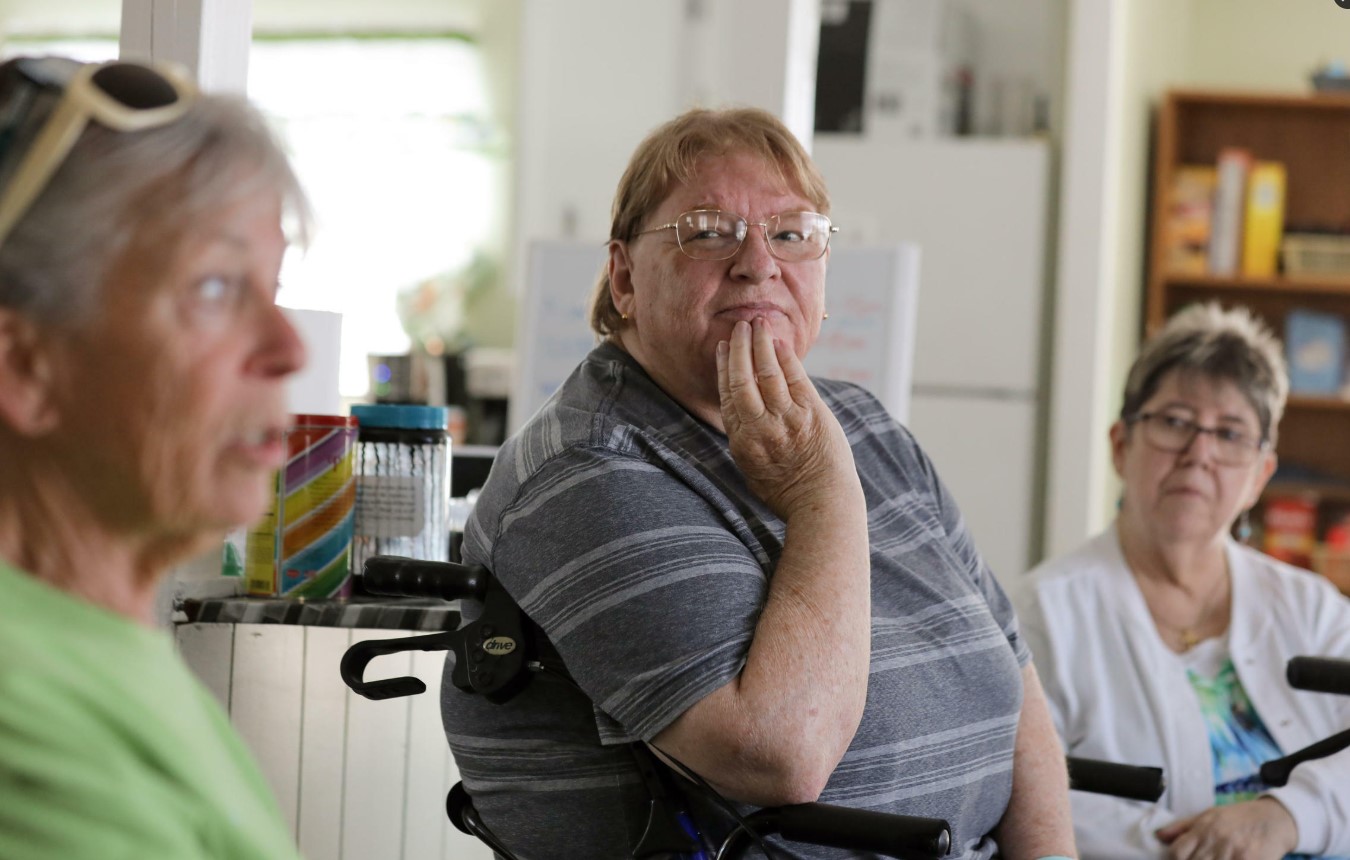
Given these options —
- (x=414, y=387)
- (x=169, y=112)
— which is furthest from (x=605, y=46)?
(x=169, y=112)

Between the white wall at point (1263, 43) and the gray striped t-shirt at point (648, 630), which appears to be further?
the white wall at point (1263, 43)

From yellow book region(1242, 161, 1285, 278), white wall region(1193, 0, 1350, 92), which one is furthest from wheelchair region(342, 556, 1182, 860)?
white wall region(1193, 0, 1350, 92)

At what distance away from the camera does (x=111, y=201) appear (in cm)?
65

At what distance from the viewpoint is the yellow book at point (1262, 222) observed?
473 centimetres

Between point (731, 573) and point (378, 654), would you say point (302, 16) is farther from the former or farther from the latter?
point (731, 573)

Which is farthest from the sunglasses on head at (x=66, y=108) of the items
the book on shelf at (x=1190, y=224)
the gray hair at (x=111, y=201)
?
the book on shelf at (x=1190, y=224)

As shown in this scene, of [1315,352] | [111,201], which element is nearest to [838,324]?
[111,201]

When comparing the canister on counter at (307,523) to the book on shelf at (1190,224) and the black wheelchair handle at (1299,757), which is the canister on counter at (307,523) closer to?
the black wheelchair handle at (1299,757)

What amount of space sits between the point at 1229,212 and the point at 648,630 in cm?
414

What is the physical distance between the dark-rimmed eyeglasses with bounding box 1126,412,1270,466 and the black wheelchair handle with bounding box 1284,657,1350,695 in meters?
0.40

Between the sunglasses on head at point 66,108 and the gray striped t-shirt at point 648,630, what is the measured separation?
2.19 ft

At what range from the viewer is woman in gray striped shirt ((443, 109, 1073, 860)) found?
123 centimetres

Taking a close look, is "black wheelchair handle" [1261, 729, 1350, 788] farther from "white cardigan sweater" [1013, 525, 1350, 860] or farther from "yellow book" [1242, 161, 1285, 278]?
"yellow book" [1242, 161, 1285, 278]

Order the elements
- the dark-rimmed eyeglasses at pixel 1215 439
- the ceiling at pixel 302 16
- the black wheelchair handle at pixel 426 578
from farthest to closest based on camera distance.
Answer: the ceiling at pixel 302 16, the dark-rimmed eyeglasses at pixel 1215 439, the black wheelchair handle at pixel 426 578
